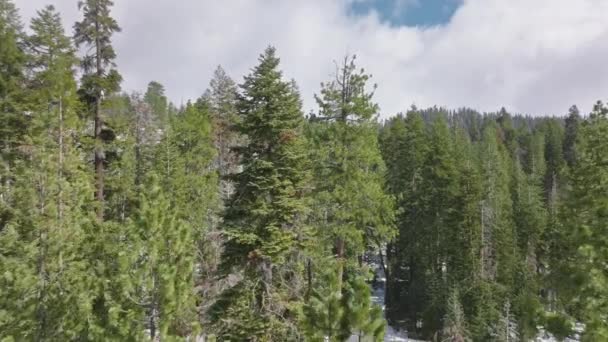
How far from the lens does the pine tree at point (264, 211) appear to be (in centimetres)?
1524

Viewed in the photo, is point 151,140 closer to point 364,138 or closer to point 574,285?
point 364,138

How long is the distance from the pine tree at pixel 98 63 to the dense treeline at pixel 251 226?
0.06 metres

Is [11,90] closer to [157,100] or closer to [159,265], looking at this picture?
[159,265]

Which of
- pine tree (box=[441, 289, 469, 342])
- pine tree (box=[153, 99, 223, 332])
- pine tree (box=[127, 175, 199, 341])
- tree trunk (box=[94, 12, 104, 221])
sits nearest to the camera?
pine tree (box=[127, 175, 199, 341])

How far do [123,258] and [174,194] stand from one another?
17.8 metres

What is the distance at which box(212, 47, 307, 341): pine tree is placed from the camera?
15.2 m

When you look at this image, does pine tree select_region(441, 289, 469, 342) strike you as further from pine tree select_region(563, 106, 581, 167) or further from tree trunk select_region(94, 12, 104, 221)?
pine tree select_region(563, 106, 581, 167)

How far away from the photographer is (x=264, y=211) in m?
15.2

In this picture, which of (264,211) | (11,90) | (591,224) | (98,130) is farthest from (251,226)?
(11,90)

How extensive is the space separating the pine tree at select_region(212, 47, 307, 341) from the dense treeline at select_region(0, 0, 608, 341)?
64 mm

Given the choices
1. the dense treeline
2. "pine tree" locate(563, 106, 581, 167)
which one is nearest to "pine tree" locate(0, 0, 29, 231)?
the dense treeline

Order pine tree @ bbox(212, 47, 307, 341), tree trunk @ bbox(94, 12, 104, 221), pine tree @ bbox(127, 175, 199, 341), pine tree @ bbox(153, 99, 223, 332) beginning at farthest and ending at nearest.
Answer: pine tree @ bbox(153, 99, 223, 332), tree trunk @ bbox(94, 12, 104, 221), pine tree @ bbox(212, 47, 307, 341), pine tree @ bbox(127, 175, 199, 341)

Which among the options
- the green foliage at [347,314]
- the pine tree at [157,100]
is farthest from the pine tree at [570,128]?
the green foliage at [347,314]

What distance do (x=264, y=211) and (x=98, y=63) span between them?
9.65 metres
